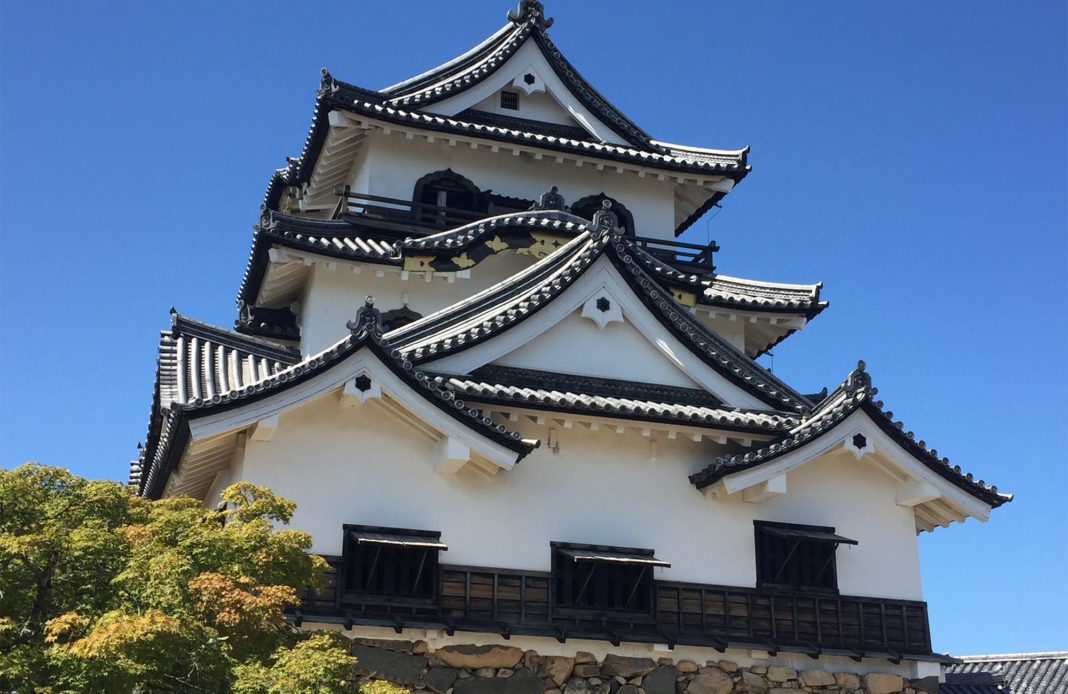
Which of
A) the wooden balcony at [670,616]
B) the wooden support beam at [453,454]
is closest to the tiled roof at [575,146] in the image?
the wooden support beam at [453,454]

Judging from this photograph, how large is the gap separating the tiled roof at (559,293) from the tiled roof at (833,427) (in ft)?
2.17

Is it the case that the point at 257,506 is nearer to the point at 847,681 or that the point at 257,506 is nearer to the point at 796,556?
the point at 796,556

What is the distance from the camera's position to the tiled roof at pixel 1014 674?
67.2 ft

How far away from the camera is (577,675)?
45.1ft

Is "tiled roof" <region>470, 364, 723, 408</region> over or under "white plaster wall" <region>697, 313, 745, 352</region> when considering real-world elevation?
under

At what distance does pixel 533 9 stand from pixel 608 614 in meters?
12.9

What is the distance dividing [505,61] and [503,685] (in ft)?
40.1

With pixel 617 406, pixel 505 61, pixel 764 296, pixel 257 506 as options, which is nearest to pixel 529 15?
pixel 505 61

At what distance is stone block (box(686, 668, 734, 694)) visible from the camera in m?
14.1

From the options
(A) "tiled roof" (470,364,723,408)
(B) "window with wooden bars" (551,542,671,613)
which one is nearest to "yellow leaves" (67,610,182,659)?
(B) "window with wooden bars" (551,542,671,613)

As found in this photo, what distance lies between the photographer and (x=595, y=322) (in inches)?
613

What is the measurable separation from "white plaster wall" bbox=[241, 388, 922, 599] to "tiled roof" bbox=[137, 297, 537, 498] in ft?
2.53

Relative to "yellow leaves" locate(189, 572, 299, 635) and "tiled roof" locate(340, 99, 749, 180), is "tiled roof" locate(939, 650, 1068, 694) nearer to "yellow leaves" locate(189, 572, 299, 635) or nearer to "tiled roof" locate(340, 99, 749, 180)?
"tiled roof" locate(340, 99, 749, 180)

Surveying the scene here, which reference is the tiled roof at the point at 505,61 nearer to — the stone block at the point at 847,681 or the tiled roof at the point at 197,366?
the tiled roof at the point at 197,366
